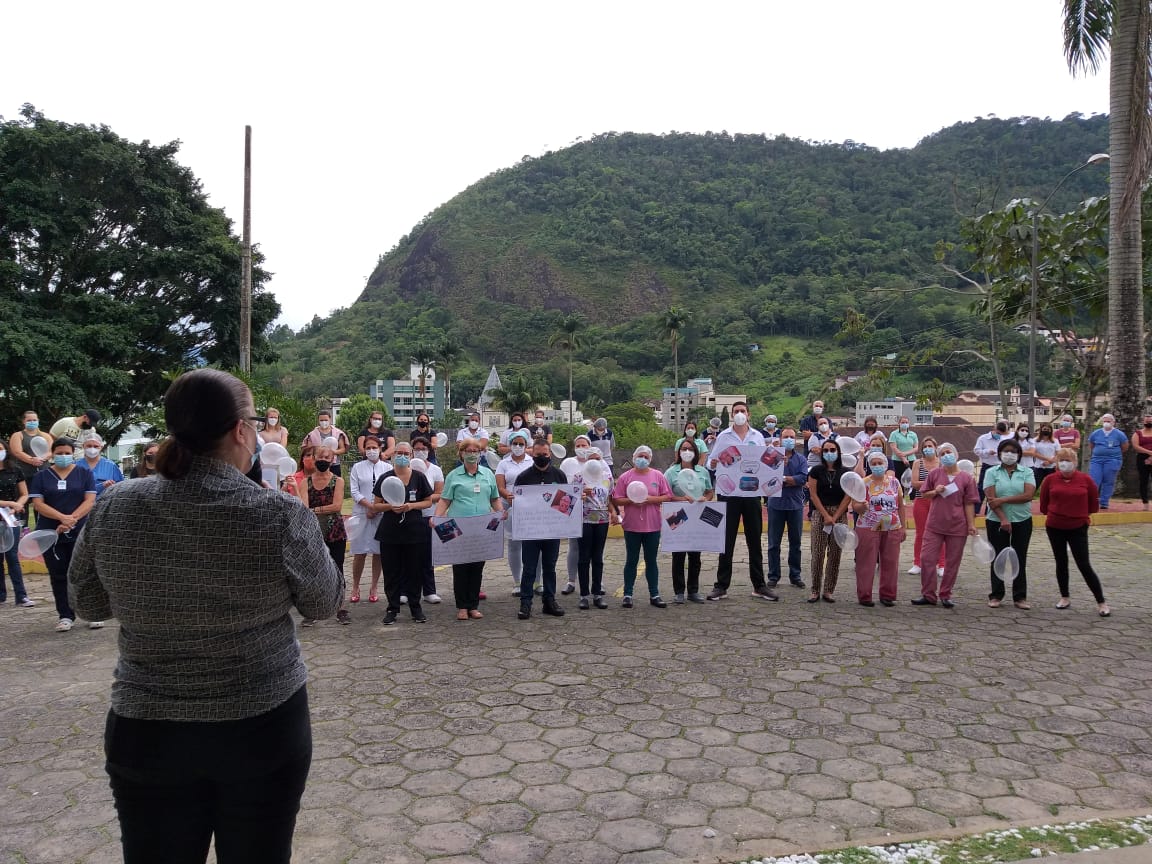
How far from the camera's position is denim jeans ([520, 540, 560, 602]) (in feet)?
27.8

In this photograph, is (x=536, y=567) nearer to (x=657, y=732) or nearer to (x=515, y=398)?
(x=657, y=732)

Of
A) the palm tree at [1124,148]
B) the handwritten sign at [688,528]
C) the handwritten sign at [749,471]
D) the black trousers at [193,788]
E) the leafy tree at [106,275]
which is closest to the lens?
the black trousers at [193,788]

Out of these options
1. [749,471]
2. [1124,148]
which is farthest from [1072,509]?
[1124,148]

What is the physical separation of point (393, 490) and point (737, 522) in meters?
3.92

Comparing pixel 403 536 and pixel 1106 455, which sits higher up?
pixel 1106 455

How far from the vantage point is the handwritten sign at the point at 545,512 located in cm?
845

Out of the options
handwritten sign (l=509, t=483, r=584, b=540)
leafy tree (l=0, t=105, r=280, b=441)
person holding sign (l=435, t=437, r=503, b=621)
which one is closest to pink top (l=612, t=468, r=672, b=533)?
handwritten sign (l=509, t=483, r=584, b=540)

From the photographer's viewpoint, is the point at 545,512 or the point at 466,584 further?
the point at 545,512

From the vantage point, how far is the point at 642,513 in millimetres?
8875

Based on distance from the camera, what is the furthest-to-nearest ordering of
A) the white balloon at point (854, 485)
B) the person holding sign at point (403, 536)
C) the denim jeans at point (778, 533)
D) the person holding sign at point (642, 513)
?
the denim jeans at point (778, 533), the person holding sign at point (642, 513), the white balloon at point (854, 485), the person holding sign at point (403, 536)

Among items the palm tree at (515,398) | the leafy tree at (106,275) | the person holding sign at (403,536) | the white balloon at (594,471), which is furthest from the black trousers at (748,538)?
the palm tree at (515,398)

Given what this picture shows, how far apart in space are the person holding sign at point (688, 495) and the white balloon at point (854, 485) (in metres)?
1.43

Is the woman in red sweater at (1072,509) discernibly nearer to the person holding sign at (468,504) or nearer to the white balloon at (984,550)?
the white balloon at (984,550)

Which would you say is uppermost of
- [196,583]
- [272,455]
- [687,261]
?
[687,261]
